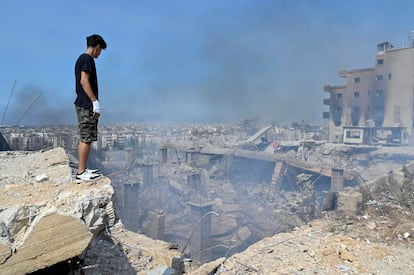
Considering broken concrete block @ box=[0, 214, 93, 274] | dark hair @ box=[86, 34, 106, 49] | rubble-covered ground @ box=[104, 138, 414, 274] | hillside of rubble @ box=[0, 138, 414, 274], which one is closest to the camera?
broken concrete block @ box=[0, 214, 93, 274]

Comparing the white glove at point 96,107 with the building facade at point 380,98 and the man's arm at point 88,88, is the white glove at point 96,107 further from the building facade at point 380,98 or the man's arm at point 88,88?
the building facade at point 380,98

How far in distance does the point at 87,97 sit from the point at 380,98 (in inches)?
1499

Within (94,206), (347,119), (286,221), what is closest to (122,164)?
(286,221)

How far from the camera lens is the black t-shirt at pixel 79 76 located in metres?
2.86

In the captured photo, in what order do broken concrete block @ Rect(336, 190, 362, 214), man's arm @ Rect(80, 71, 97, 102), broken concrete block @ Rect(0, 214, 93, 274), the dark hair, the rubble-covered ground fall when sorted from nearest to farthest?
broken concrete block @ Rect(0, 214, 93, 274) < man's arm @ Rect(80, 71, 97, 102) < the dark hair < the rubble-covered ground < broken concrete block @ Rect(336, 190, 362, 214)

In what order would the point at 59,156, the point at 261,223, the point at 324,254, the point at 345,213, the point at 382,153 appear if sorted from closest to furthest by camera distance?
the point at 59,156 < the point at 324,254 < the point at 345,213 < the point at 261,223 < the point at 382,153

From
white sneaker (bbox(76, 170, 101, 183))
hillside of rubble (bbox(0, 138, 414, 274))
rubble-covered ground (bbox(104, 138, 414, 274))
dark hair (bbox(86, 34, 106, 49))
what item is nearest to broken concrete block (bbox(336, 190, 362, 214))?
hillside of rubble (bbox(0, 138, 414, 274))

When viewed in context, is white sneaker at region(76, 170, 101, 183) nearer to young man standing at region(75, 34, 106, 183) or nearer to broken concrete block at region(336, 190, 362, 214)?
young man standing at region(75, 34, 106, 183)

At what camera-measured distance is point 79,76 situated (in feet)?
9.66

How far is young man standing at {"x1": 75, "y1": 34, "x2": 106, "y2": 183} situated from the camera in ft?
9.40

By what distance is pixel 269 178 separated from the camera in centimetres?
1766

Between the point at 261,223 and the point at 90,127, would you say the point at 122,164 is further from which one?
the point at 90,127

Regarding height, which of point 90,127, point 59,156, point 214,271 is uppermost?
point 90,127

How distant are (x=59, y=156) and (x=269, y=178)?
582 inches
